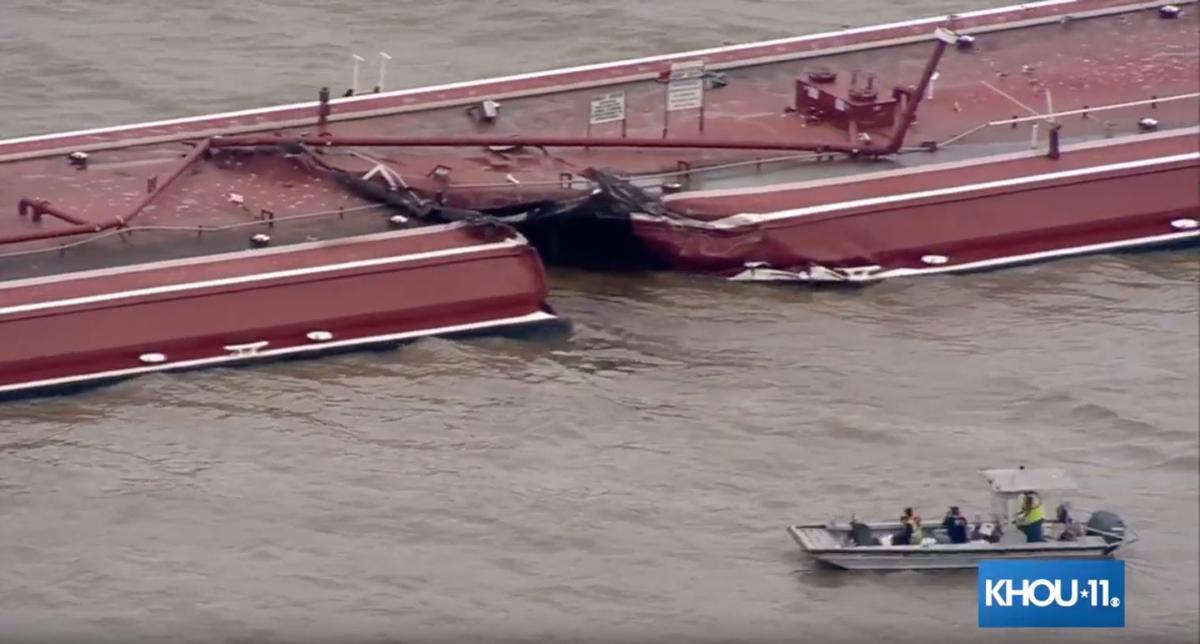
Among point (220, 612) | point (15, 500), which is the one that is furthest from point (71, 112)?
point (220, 612)

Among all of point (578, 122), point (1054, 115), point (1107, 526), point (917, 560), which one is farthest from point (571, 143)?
point (1107, 526)

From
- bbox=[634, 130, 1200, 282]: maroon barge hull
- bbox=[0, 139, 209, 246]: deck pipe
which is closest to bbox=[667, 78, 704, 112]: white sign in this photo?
bbox=[634, 130, 1200, 282]: maroon barge hull

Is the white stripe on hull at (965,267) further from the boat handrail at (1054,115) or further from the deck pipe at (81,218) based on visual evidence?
the deck pipe at (81,218)

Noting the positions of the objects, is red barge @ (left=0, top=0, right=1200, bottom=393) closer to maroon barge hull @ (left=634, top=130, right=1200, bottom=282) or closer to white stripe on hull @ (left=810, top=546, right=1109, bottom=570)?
maroon barge hull @ (left=634, top=130, right=1200, bottom=282)

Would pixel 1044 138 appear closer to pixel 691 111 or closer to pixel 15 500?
pixel 691 111

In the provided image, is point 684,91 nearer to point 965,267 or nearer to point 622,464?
point 965,267
